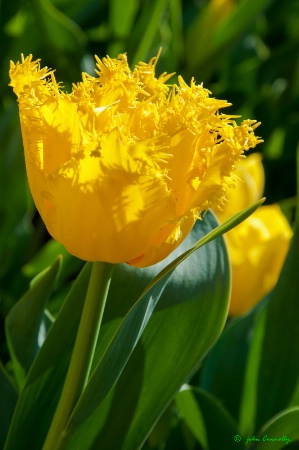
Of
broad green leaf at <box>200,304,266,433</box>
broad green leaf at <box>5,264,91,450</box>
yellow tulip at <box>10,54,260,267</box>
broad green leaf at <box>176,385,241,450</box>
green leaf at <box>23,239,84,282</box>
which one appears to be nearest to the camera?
yellow tulip at <box>10,54,260,267</box>

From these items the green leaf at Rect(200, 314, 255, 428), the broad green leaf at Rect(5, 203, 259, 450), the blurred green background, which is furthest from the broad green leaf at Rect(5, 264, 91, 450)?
the blurred green background

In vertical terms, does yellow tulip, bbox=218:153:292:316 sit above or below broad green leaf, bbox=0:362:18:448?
below

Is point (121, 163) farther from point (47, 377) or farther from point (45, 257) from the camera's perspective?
point (45, 257)

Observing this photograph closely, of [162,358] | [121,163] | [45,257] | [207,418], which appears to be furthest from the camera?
[45,257]

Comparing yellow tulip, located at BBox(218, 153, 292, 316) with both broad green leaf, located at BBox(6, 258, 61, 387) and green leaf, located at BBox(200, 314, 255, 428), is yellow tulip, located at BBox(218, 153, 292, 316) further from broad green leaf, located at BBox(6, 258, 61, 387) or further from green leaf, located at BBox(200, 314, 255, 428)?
broad green leaf, located at BBox(6, 258, 61, 387)

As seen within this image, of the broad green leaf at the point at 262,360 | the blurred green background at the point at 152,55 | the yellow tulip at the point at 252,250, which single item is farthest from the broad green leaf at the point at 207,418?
the blurred green background at the point at 152,55

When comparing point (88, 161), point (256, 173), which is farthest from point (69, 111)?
point (256, 173)

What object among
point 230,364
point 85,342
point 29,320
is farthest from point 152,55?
point 85,342
